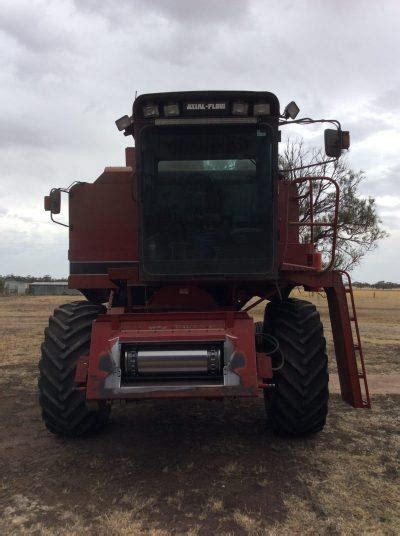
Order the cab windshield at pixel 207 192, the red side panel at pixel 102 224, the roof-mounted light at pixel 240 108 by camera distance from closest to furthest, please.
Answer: the roof-mounted light at pixel 240 108
the cab windshield at pixel 207 192
the red side panel at pixel 102 224

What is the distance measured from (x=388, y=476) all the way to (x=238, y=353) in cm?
166

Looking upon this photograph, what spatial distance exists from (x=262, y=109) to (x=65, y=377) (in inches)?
124

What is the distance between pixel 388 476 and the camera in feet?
13.8

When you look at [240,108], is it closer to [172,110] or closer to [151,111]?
[172,110]

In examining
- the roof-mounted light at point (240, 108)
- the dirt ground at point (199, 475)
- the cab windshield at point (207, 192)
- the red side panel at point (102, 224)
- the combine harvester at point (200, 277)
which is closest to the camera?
the dirt ground at point (199, 475)

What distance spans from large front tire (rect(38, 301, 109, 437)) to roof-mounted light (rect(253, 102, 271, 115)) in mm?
2589

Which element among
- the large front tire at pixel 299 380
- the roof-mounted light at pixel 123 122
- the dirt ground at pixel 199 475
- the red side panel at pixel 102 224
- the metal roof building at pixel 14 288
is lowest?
the dirt ground at pixel 199 475

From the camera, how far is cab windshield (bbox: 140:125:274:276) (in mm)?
4633

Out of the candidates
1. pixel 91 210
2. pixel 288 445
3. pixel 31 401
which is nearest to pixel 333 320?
pixel 288 445

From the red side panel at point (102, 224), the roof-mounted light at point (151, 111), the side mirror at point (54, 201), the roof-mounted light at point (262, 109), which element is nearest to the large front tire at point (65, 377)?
the red side panel at point (102, 224)

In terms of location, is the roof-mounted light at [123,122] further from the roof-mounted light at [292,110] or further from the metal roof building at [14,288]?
the metal roof building at [14,288]

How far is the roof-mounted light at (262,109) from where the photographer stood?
179 inches

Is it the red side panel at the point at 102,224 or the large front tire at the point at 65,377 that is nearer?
the large front tire at the point at 65,377

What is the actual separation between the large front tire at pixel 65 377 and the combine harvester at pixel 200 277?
0.5 inches
